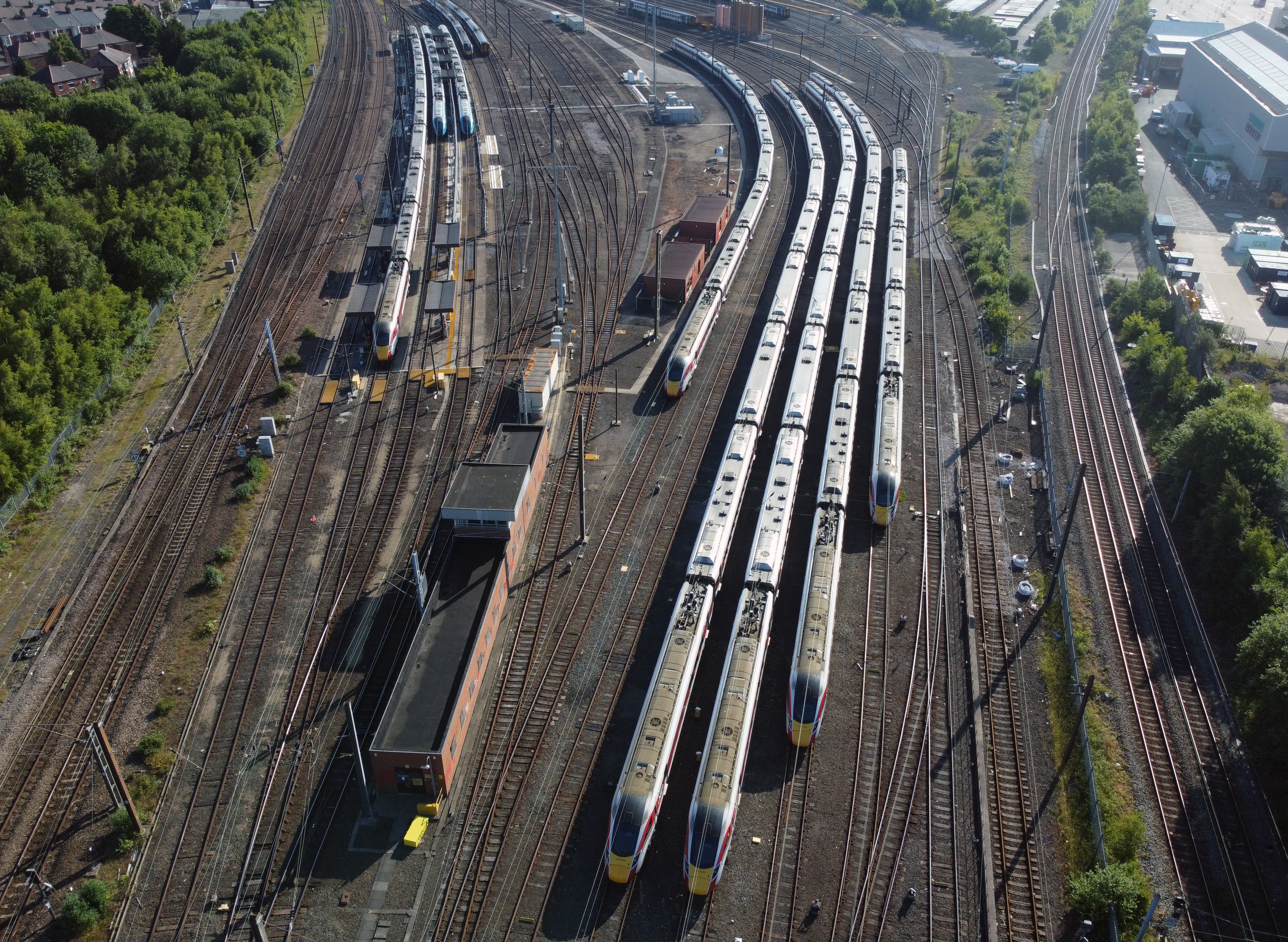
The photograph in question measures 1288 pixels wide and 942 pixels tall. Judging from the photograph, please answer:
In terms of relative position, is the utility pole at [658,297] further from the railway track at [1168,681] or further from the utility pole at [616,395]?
the railway track at [1168,681]

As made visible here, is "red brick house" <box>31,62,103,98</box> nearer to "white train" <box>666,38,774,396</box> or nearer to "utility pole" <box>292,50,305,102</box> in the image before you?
"utility pole" <box>292,50,305,102</box>

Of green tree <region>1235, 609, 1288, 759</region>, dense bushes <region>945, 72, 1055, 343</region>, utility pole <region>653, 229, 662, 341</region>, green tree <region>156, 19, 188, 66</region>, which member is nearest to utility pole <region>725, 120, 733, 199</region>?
dense bushes <region>945, 72, 1055, 343</region>

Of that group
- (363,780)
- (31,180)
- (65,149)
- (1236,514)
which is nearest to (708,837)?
(363,780)

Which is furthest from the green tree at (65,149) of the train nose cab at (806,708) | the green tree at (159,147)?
the train nose cab at (806,708)

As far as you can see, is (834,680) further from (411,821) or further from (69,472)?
(69,472)

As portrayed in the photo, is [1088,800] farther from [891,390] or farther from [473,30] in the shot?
[473,30]

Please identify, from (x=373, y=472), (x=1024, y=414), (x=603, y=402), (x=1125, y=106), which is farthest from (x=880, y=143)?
(x=373, y=472)
